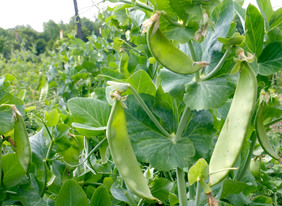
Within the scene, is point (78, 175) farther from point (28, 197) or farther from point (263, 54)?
point (263, 54)

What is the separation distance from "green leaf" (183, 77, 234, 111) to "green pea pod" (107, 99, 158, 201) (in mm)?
121

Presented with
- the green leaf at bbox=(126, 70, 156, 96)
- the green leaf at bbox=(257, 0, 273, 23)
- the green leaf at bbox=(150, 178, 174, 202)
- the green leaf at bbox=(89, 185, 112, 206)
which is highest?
the green leaf at bbox=(257, 0, 273, 23)

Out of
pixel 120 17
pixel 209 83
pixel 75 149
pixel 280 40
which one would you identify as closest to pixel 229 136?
pixel 209 83

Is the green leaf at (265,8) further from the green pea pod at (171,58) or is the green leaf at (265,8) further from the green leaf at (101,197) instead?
the green leaf at (101,197)

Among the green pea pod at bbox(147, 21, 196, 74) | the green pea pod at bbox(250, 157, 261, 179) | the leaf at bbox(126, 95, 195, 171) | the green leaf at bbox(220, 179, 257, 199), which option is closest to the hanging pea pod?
the green pea pod at bbox(147, 21, 196, 74)

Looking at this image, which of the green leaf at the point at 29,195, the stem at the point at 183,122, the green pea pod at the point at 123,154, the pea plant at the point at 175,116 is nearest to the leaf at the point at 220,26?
the pea plant at the point at 175,116

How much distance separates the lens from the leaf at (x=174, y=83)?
46 cm

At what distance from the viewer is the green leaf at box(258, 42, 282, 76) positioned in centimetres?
46

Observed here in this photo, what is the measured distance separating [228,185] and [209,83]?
0.76 feet

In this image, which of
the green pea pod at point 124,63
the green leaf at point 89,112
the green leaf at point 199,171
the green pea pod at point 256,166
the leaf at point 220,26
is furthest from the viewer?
the green pea pod at point 124,63

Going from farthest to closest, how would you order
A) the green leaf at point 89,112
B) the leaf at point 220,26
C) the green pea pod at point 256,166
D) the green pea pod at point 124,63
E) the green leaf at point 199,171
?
the green pea pod at point 124,63 → the green pea pod at point 256,166 → the green leaf at point 89,112 → the leaf at point 220,26 → the green leaf at point 199,171

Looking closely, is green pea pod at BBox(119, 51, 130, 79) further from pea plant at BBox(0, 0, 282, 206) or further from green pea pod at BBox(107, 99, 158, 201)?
green pea pod at BBox(107, 99, 158, 201)

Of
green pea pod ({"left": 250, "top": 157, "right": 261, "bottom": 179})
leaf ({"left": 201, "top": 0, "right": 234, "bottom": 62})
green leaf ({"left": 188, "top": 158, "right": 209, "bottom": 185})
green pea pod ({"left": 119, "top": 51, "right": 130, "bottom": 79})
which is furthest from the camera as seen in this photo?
green pea pod ({"left": 119, "top": 51, "right": 130, "bottom": 79})

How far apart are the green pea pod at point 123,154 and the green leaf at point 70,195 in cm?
13
